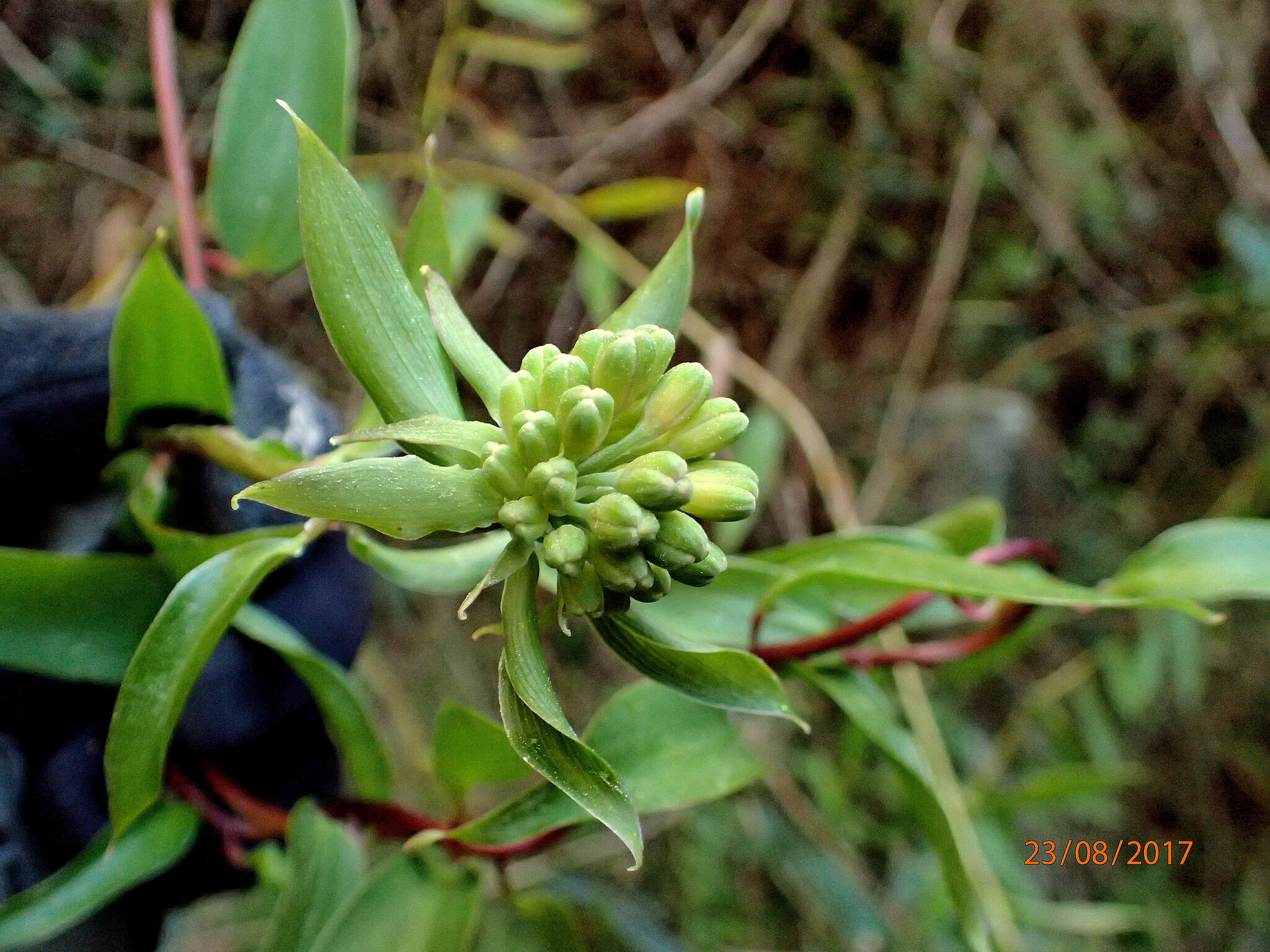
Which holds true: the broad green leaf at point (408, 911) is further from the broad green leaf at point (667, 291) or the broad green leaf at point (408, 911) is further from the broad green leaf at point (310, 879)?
the broad green leaf at point (667, 291)

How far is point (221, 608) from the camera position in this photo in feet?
1.15

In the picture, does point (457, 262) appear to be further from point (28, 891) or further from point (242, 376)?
point (28, 891)

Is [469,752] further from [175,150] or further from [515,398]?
[175,150]

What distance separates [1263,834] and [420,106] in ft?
5.71

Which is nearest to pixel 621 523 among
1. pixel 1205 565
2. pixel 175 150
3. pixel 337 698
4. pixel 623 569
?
pixel 623 569

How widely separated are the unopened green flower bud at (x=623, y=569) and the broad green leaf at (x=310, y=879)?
0.89 feet

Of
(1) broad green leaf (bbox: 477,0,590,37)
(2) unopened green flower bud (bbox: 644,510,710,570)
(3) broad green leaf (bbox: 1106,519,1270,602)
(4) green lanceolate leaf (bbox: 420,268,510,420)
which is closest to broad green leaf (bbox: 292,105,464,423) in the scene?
(4) green lanceolate leaf (bbox: 420,268,510,420)

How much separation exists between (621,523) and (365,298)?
0.15 meters

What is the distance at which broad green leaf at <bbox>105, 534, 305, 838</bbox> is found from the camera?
35 centimetres

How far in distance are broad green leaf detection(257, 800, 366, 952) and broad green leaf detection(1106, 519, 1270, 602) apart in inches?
18.6

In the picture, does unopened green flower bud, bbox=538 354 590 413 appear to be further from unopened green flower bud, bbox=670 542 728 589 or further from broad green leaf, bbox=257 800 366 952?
broad green leaf, bbox=257 800 366 952

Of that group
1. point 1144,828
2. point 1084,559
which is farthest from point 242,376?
point 1144,828

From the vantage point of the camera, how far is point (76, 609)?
42cm

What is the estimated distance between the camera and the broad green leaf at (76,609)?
0.40 meters
